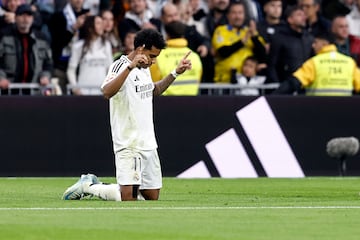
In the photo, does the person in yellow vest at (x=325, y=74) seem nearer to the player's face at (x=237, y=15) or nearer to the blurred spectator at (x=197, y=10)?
the player's face at (x=237, y=15)

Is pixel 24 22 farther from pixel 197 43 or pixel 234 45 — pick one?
pixel 234 45

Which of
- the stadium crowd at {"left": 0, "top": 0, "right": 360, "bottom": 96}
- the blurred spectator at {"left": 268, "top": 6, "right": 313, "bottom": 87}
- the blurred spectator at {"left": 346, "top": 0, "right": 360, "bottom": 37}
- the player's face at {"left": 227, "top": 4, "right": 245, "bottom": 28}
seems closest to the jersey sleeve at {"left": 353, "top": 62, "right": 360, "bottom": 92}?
the stadium crowd at {"left": 0, "top": 0, "right": 360, "bottom": 96}

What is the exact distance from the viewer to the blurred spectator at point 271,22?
22859 mm

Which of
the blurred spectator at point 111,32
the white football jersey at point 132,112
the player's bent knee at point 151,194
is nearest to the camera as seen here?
the white football jersey at point 132,112

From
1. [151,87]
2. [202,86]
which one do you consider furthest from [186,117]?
[151,87]

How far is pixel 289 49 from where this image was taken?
22.6 meters

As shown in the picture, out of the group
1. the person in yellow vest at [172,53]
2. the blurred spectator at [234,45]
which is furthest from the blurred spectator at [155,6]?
the person in yellow vest at [172,53]

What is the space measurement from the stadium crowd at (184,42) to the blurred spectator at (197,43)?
0.02 meters

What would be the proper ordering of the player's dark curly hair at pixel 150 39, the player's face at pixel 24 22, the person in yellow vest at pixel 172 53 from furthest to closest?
the player's face at pixel 24 22 < the person in yellow vest at pixel 172 53 < the player's dark curly hair at pixel 150 39

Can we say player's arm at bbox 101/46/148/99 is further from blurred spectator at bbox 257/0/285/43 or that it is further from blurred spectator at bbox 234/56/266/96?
blurred spectator at bbox 257/0/285/43

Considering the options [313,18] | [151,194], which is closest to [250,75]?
[313,18]

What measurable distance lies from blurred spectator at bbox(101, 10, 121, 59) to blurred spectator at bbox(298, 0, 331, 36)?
11.8 feet

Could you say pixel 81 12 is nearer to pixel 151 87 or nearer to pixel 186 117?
pixel 186 117

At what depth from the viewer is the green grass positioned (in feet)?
35.6
